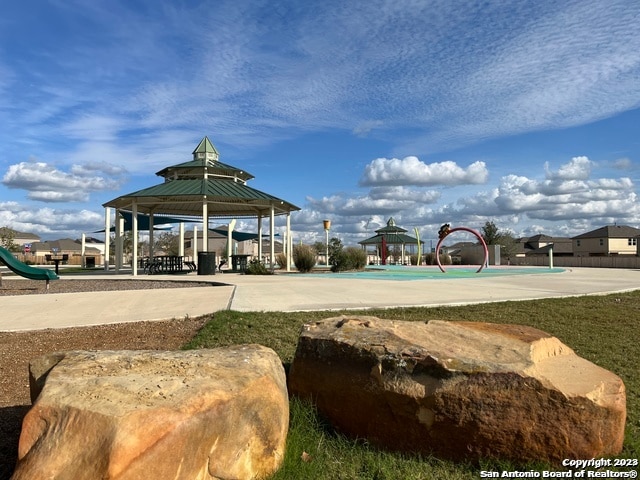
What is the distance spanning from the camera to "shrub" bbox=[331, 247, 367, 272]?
86.3 feet

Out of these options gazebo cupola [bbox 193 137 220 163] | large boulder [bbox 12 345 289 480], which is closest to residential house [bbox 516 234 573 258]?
gazebo cupola [bbox 193 137 220 163]

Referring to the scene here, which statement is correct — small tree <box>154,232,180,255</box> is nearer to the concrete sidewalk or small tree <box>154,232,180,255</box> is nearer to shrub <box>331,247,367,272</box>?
shrub <box>331,247,367,272</box>

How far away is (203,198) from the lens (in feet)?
74.6

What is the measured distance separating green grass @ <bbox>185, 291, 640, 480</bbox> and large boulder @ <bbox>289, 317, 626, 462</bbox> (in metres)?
0.12

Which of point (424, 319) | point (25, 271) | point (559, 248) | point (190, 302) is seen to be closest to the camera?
point (424, 319)

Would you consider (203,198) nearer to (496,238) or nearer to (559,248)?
(496,238)

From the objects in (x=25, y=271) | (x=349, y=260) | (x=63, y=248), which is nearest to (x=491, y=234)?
(x=349, y=260)

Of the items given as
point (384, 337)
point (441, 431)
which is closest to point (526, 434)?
point (441, 431)

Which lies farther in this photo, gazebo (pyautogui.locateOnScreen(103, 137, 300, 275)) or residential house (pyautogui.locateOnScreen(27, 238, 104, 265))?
residential house (pyautogui.locateOnScreen(27, 238, 104, 265))

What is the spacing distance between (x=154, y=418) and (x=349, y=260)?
80.6 ft

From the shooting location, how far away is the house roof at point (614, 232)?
218 feet

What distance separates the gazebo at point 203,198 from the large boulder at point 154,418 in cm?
1987

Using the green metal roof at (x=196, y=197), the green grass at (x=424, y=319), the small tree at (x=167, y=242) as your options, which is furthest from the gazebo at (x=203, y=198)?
the small tree at (x=167, y=242)

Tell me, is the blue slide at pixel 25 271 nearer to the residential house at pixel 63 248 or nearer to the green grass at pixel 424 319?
the green grass at pixel 424 319
